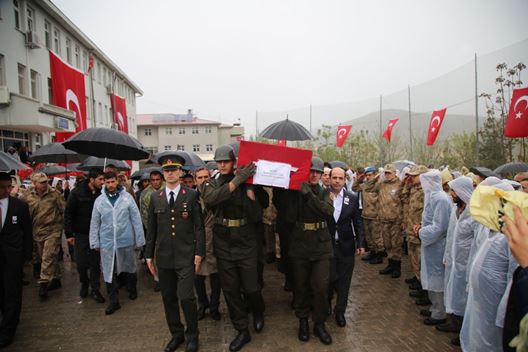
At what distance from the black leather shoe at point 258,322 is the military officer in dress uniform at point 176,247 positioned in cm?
81

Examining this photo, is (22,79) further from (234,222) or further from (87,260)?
(234,222)

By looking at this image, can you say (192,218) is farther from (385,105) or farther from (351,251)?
(385,105)

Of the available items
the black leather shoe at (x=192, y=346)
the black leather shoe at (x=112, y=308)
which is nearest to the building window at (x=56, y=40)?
the black leather shoe at (x=112, y=308)

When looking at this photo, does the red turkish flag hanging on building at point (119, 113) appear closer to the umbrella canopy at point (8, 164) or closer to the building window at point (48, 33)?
the building window at point (48, 33)

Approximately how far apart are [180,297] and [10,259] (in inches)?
87.3

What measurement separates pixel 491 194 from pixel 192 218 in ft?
9.92

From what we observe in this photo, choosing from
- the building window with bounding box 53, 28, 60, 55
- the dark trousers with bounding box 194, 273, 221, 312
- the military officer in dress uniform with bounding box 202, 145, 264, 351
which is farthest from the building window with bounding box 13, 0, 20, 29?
the military officer in dress uniform with bounding box 202, 145, 264, 351

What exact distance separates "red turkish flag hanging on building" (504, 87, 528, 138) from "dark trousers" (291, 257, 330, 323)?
7054mm

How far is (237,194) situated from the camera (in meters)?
3.93

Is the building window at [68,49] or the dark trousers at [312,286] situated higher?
the building window at [68,49]

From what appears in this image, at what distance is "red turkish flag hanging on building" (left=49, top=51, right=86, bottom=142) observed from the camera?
12.5 meters

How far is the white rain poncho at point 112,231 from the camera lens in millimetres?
5191

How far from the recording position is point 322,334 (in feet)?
13.4

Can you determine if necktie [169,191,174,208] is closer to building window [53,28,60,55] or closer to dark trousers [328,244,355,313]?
dark trousers [328,244,355,313]
